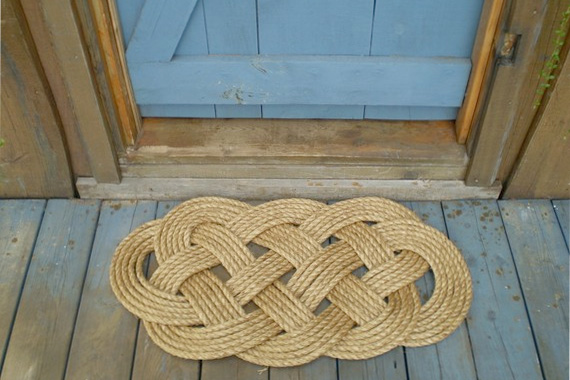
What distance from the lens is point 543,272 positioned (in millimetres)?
1710

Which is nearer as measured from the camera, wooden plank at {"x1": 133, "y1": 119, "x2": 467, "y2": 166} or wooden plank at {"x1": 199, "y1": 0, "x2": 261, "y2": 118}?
wooden plank at {"x1": 199, "y1": 0, "x2": 261, "y2": 118}

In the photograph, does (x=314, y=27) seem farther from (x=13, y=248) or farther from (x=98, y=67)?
(x=13, y=248)

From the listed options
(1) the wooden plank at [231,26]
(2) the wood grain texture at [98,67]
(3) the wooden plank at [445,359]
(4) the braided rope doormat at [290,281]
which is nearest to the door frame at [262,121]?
(2) the wood grain texture at [98,67]

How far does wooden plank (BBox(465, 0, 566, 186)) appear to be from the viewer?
56.3 inches

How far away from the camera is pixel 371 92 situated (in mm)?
1752

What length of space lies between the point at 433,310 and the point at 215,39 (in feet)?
3.12

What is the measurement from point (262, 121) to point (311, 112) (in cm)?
16

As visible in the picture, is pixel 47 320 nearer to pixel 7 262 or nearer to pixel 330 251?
pixel 7 262

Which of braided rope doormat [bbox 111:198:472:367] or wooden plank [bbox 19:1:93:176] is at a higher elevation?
wooden plank [bbox 19:1:93:176]

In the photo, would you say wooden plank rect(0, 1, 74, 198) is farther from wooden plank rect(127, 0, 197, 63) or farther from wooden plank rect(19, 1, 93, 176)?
wooden plank rect(127, 0, 197, 63)

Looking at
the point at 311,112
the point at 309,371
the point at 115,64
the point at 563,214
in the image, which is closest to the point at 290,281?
the point at 309,371

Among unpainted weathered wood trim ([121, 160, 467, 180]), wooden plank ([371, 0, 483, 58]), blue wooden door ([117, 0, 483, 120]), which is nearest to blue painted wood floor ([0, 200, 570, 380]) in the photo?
unpainted weathered wood trim ([121, 160, 467, 180])

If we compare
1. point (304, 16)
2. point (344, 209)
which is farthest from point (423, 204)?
point (304, 16)

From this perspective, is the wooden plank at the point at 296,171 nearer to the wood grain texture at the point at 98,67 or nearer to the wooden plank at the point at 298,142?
the wooden plank at the point at 298,142
